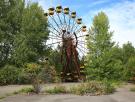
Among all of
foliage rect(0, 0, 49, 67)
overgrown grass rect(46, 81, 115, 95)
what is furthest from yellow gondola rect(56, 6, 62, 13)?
overgrown grass rect(46, 81, 115, 95)

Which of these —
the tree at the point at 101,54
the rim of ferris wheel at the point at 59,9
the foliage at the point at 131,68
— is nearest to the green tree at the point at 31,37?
the rim of ferris wheel at the point at 59,9

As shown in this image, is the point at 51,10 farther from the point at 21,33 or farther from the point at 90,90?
the point at 90,90

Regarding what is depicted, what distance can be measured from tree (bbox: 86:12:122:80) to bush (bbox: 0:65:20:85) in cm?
766

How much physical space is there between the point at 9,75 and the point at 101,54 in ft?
33.0

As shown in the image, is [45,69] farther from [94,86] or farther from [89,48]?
[89,48]

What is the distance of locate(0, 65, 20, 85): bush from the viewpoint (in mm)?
32531

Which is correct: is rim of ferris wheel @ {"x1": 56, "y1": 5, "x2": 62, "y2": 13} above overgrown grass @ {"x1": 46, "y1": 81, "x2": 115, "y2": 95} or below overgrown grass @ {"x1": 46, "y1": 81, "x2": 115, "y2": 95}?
above

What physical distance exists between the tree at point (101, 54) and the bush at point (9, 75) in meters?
7.66

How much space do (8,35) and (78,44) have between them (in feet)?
23.7

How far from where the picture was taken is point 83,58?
3800 centimetres

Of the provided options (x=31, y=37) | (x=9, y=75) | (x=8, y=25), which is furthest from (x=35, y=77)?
(x=31, y=37)

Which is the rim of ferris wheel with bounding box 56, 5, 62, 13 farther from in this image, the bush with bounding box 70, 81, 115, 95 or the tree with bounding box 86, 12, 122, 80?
the bush with bounding box 70, 81, 115, 95

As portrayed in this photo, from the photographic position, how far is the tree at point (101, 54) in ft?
118

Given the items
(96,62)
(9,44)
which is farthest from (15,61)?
(96,62)
